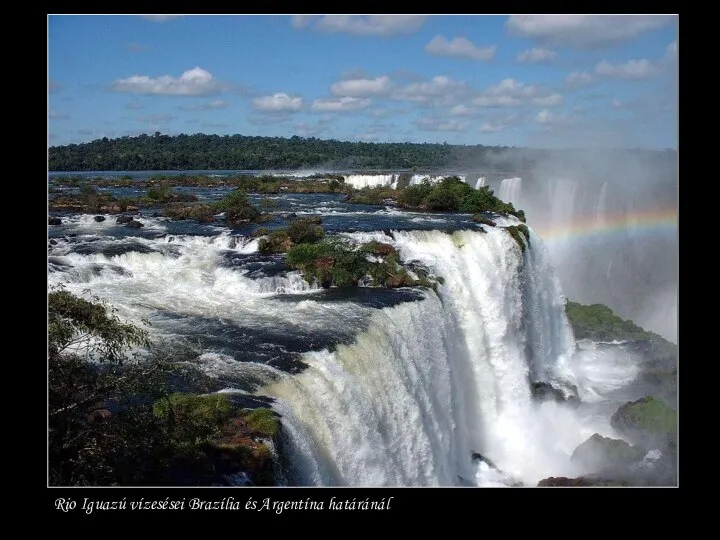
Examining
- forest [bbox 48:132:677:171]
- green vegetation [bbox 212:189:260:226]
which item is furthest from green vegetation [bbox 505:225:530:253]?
forest [bbox 48:132:677:171]

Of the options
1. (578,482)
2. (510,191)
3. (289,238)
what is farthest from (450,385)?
(510,191)

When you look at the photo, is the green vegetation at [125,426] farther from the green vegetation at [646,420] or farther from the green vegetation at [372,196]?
the green vegetation at [372,196]

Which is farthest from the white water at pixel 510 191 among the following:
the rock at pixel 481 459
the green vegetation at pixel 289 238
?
the rock at pixel 481 459

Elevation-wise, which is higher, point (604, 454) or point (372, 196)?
point (372, 196)

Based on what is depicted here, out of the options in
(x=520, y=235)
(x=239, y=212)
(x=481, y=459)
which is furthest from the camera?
(x=239, y=212)

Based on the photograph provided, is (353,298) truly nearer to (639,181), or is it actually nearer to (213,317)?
(213,317)

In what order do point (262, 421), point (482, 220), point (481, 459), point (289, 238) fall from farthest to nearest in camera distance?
point (482, 220)
point (289, 238)
point (481, 459)
point (262, 421)

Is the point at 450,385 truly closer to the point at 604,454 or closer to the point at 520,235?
the point at 604,454

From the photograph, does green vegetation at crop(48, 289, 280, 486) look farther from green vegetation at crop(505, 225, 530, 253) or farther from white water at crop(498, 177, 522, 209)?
white water at crop(498, 177, 522, 209)
